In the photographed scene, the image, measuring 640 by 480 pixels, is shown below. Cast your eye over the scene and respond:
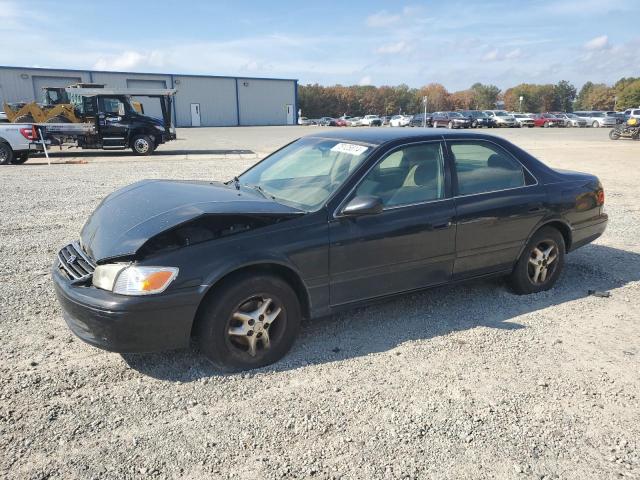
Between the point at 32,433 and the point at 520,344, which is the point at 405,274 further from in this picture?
the point at 32,433

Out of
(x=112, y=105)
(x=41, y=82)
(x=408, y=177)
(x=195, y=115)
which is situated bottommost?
(x=408, y=177)

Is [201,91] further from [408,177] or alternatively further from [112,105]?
[408,177]

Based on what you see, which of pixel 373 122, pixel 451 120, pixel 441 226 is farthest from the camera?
pixel 373 122

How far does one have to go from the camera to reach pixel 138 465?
242 centimetres

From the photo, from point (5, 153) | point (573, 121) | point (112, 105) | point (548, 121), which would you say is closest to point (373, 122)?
point (548, 121)

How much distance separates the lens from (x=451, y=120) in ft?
137

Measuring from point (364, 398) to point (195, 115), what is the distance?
59.1 m

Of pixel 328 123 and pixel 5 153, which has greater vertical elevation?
pixel 328 123

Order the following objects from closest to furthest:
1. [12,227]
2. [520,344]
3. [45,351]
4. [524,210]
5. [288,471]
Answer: [288,471] → [45,351] → [520,344] → [524,210] → [12,227]

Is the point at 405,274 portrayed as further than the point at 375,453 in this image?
Yes

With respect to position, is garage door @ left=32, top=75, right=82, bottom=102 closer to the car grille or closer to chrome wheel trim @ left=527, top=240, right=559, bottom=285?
the car grille

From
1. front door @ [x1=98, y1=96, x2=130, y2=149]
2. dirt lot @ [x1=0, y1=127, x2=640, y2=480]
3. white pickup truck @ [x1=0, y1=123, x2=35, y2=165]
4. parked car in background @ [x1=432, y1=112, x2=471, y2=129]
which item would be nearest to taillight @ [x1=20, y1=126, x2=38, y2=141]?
white pickup truck @ [x1=0, y1=123, x2=35, y2=165]

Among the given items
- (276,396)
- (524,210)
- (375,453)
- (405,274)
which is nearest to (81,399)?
(276,396)

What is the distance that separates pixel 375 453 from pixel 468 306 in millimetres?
2225
